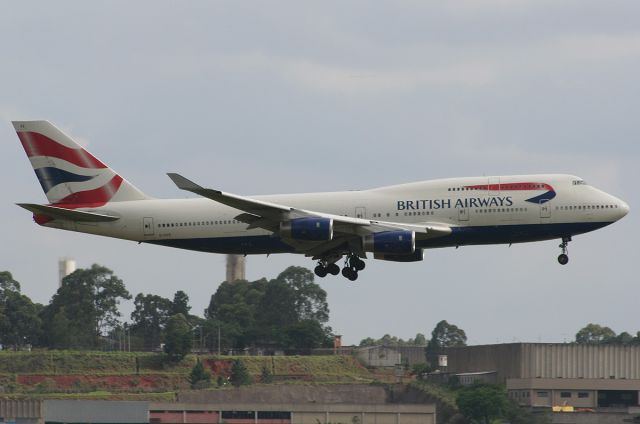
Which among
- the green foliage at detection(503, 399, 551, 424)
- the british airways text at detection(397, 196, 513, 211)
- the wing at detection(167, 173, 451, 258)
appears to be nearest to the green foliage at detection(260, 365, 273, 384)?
the green foliage at detection(503, 399, 551, 424)

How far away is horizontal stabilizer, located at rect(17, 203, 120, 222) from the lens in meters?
79.4

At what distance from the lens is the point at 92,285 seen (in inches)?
7800

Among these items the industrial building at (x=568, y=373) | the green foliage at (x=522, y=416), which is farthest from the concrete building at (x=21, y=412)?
the industrial building at (x=568, y=373)

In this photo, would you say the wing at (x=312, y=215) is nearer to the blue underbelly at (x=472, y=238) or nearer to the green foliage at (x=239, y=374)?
the blue underbelly at (x=472, y=238)

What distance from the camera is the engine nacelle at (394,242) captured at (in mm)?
76750

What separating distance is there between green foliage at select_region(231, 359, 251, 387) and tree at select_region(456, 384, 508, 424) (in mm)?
28019

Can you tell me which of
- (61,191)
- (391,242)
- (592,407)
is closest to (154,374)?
(592,407)

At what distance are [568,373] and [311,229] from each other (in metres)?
50.4

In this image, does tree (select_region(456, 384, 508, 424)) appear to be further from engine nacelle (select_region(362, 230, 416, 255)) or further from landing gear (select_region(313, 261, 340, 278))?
engine nacelle (select_region(362, 230, 416, 255))

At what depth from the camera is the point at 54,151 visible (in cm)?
8550

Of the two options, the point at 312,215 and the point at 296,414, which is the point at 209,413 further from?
the point at 312,215

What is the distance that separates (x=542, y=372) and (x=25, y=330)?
3373 inches

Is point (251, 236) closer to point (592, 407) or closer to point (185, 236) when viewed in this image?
point (185, 236)

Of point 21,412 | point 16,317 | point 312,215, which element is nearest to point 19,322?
point 16,317
